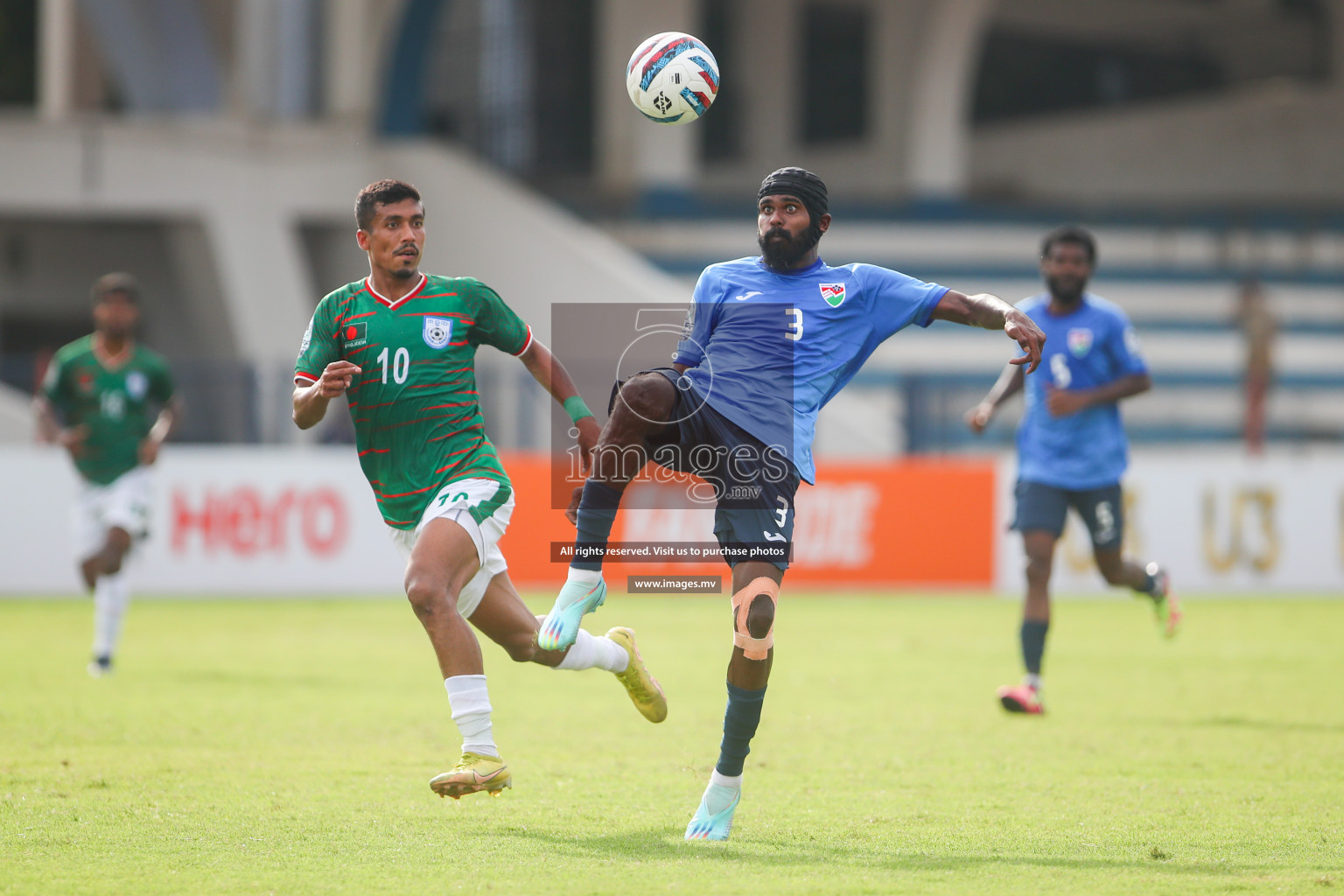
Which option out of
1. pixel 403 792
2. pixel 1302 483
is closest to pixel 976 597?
pixel 1302 483

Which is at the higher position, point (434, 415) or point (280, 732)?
point (434, 415)

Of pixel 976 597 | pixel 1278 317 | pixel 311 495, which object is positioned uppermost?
pixel 1278 317

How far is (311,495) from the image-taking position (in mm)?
16625

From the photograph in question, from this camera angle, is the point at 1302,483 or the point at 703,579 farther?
the point at 1302,483

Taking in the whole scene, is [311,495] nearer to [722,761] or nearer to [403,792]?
[403,792]

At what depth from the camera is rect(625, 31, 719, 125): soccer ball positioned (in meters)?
6.80

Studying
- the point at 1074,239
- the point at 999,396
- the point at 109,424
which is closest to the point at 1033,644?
the point at 999,396

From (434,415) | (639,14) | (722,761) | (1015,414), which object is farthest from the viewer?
(639,14)

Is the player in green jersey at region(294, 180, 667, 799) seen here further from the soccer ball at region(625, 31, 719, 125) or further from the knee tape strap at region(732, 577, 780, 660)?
the soccer ball at region(625, 31, 719, 125)

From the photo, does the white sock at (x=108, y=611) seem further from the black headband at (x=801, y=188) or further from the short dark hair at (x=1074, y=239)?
the black headband at (x=801, y=188)

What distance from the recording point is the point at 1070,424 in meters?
9.45

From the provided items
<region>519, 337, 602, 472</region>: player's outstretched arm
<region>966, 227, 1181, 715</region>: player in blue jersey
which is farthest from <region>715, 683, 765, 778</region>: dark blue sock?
<region>966, 227, 1181, 715</region>: player in blue jersey

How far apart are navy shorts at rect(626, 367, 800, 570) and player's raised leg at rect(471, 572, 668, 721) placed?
84 cm

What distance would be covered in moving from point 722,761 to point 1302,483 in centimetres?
1315
